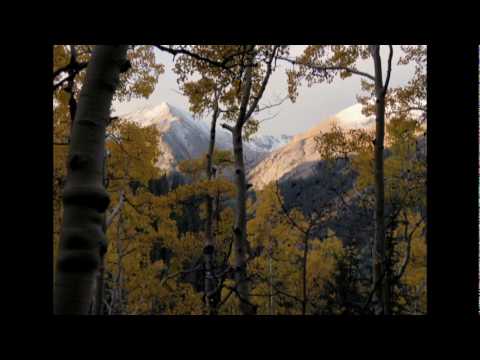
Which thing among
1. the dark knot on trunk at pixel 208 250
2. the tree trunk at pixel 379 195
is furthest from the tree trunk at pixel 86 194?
the dark knot on trunk at pixel 208 250

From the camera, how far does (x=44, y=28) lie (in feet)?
2.82

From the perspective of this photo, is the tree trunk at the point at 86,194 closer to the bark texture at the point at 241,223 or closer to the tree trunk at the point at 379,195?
the bark texture at the point at 241,223

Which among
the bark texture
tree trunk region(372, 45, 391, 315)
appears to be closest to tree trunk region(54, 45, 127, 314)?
the bark texture

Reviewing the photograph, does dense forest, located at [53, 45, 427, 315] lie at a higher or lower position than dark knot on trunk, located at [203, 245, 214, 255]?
higher

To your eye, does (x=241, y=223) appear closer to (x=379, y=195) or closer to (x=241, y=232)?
(x=241, y=232)

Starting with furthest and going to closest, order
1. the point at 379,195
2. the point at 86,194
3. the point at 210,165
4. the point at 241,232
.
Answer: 1. the point at 210,165
2. the point at 379,195
3. the point at 241,232
4. the point at 86,194

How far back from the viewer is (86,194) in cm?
94

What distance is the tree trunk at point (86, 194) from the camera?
2.91ft

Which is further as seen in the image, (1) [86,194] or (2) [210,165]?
(2) [210,165]

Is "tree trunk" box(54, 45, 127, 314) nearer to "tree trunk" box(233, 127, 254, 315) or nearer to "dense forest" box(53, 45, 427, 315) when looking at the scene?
"dense forest" box(53, 45, 427, 315)

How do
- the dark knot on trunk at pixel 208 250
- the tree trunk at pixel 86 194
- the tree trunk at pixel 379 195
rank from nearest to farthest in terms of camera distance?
the tree trunk at pixel 86 194
the tree trunk at pixel 379 195
the dark knot on trunk at pixel 208 250

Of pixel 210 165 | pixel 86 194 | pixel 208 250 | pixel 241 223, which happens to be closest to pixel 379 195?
pixel 241 223

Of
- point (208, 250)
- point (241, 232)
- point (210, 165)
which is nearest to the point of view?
point (241, 232)

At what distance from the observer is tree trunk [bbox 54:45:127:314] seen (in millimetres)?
887
